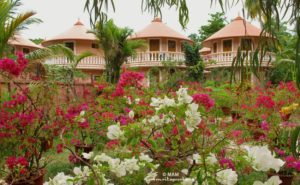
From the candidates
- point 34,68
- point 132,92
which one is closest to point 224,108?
point 132,92

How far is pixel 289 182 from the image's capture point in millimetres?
4188

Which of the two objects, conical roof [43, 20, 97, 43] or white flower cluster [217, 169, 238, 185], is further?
conical roof [43, 20, 97, 43]

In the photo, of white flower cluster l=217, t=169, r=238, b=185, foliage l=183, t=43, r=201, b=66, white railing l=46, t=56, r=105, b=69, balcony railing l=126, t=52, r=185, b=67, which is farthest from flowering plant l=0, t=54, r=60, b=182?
white railing l=46, t=56, r=105, b=69

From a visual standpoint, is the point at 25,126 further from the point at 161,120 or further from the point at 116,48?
the point at 116,48

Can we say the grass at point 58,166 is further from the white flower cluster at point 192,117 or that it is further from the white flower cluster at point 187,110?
the white flower cluster at point 192,117

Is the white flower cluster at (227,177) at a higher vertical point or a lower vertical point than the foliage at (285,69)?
lower

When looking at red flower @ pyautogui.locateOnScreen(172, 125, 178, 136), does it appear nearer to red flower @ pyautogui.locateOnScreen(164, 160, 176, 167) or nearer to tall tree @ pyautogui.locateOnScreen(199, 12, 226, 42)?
red flower @ pyautogui.locateOnScreen(164, 160, 176, 167)

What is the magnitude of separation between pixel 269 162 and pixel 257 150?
0.08 m

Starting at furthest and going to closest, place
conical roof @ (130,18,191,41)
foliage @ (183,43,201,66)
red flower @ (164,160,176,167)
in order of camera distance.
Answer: conical roof @ (130,18,191,41) < foliage @ (183,43,201,66) < red flower @ (164,160,176,167)

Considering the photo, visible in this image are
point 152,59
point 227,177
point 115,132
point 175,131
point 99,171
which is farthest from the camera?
point 152,59

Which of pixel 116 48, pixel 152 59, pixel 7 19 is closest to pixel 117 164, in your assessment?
pixel 7 19

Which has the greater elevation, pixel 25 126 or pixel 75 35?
pixel 75 35

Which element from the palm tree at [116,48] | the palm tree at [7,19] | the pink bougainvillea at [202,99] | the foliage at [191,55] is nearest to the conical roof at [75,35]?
the foliage at [191,55]

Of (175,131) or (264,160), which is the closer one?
(264,160)
